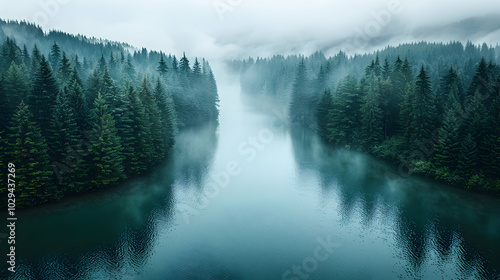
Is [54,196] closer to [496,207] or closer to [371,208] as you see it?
[371,208]

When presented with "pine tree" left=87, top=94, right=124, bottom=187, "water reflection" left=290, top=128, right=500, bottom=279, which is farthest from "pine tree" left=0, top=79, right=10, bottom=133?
"water reflection" left=290, top=128, right=500, bottom=279

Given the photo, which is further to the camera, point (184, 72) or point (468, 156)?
point (184, 72)

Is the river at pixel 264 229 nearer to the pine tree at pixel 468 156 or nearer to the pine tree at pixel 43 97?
the pine tree at pixel 468 156

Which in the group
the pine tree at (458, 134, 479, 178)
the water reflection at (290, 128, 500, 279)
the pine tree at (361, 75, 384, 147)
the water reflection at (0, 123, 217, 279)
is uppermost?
the pine tree at (361, 75, 384, 147)

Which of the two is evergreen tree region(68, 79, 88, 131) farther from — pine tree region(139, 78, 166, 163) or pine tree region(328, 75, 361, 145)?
pine tree region(328, 75, 361, 145)

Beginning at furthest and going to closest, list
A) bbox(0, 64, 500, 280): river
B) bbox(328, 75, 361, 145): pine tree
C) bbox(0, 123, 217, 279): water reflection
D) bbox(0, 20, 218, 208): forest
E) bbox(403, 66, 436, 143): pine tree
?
bbox(328, 75, 361, 145): pine tree → bbox(403, 66, 436, 143): pine tree → bbox(0, 20, 218, 208): forest → bbox(0, 64, 500, 280): river → bbox(0, 123, 217, 279): water reflection

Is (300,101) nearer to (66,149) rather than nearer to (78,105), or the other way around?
(78,105)

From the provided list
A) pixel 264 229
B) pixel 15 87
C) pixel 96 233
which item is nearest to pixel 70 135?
pixel 15 87
